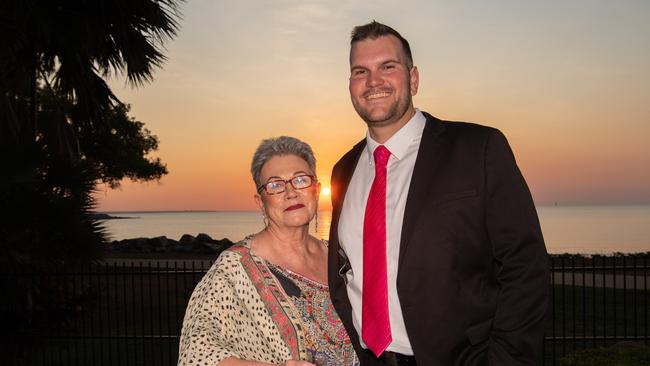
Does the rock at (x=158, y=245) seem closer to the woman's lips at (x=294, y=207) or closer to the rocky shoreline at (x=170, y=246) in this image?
the rocky shoreline at (x=170, y=246)

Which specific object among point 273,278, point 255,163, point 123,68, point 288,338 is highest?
point 123,68

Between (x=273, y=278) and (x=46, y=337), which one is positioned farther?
(x=46, y=337)

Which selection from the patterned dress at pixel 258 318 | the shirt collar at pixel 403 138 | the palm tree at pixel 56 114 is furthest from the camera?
the palm tree at pixel 56 114

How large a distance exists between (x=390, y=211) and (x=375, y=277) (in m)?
0.29

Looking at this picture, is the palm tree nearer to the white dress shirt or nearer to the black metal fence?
the black metal fence

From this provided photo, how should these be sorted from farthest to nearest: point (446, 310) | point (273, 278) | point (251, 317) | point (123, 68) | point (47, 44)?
point (123, 68)
point (47, 44)
point (273, 278)
point (251, 317)
point (446, 310)

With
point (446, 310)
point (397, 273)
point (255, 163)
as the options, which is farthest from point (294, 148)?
point (446, 310)

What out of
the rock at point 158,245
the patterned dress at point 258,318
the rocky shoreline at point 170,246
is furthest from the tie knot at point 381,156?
the rock at point 158,245

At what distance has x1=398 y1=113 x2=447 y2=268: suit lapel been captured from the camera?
246 centimetres

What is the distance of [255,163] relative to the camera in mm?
2930

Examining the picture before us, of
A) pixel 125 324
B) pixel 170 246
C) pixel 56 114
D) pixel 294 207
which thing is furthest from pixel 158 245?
pixel 294 207

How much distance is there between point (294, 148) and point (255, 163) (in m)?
0.21

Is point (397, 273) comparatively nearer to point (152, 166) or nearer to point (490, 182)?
point (490, 182)

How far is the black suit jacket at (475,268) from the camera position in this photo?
238cm
